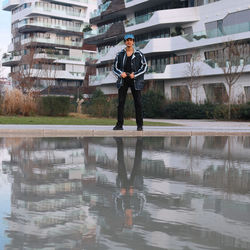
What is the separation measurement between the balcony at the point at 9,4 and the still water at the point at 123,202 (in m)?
90.1

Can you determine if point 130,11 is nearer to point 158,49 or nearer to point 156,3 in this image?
point 156,3

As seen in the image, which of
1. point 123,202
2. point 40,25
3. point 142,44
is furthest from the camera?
point 40,25

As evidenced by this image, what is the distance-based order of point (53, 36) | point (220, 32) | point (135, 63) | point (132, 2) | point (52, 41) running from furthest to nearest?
point (53, 36), point (52, 41), point (132, 2), point (220, 32), point (135, 63)

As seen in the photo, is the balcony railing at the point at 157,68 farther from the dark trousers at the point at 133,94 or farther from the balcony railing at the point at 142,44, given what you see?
the dark trousers at the point at 133,94

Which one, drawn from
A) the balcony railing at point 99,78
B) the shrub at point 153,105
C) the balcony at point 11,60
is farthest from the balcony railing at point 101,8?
the balcony at point 11,60

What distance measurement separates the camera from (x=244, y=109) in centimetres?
3438

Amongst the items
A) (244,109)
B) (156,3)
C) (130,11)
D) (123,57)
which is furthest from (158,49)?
(123,57)

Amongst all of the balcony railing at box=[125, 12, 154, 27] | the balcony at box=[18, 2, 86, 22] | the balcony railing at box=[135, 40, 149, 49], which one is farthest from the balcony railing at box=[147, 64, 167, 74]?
the balcony at box=[18, 2, 86, 22]

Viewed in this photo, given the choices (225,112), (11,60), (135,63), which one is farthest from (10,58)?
(135,63)

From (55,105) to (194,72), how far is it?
76.6ft

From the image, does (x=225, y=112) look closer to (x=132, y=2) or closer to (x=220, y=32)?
(x=220, y=32)

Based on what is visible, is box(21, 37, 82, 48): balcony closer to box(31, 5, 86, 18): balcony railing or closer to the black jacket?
box(31, 5, 86, 18): balcony railing

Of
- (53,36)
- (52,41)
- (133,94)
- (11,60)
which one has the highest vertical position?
(53,36)

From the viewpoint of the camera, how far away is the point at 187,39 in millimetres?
48062
